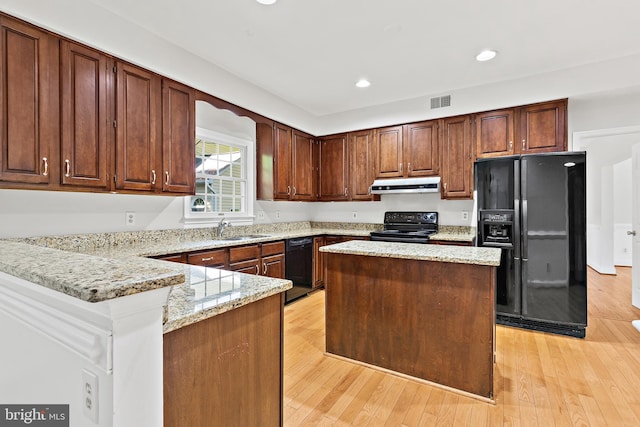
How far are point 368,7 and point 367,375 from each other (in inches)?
108

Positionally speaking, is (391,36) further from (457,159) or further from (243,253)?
(243,253)

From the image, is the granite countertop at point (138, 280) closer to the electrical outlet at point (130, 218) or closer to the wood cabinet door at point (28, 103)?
the wood cabinet door at point (28, 103)

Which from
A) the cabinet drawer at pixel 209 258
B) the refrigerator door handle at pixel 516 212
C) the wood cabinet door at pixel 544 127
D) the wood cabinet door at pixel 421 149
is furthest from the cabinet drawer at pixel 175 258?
the wood cabinet door at pixel 544 127

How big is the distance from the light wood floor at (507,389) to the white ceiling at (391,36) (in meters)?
2.72

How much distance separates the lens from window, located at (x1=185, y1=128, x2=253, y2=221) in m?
3.71

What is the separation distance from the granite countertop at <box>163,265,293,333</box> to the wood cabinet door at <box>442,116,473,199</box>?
326cm

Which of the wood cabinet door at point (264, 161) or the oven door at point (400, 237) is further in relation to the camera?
the wood cabinet door at point (264, 161)

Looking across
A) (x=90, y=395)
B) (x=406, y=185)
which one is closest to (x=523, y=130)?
(x=406, y=185)

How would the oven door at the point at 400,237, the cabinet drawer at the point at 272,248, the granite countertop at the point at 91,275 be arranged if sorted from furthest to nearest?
the oven door at the point at 400,237 → the cabinet drawer at the point at 272,248 → the granite countertop at the point at 91,275

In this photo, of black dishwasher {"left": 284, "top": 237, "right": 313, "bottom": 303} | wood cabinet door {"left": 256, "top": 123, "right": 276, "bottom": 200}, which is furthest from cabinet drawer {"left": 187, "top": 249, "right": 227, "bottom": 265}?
A: wood cabinet door {"left": 256, "top": 123, "right": 276, "bottom": 200}

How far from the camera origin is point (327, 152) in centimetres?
496

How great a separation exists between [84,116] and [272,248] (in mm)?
2151

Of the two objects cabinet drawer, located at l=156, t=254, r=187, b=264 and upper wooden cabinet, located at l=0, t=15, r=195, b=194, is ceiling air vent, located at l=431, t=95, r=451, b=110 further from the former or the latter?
cabinet drawer, located at l=156, t=254, r=187, b=264

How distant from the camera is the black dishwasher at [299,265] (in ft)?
13.0
